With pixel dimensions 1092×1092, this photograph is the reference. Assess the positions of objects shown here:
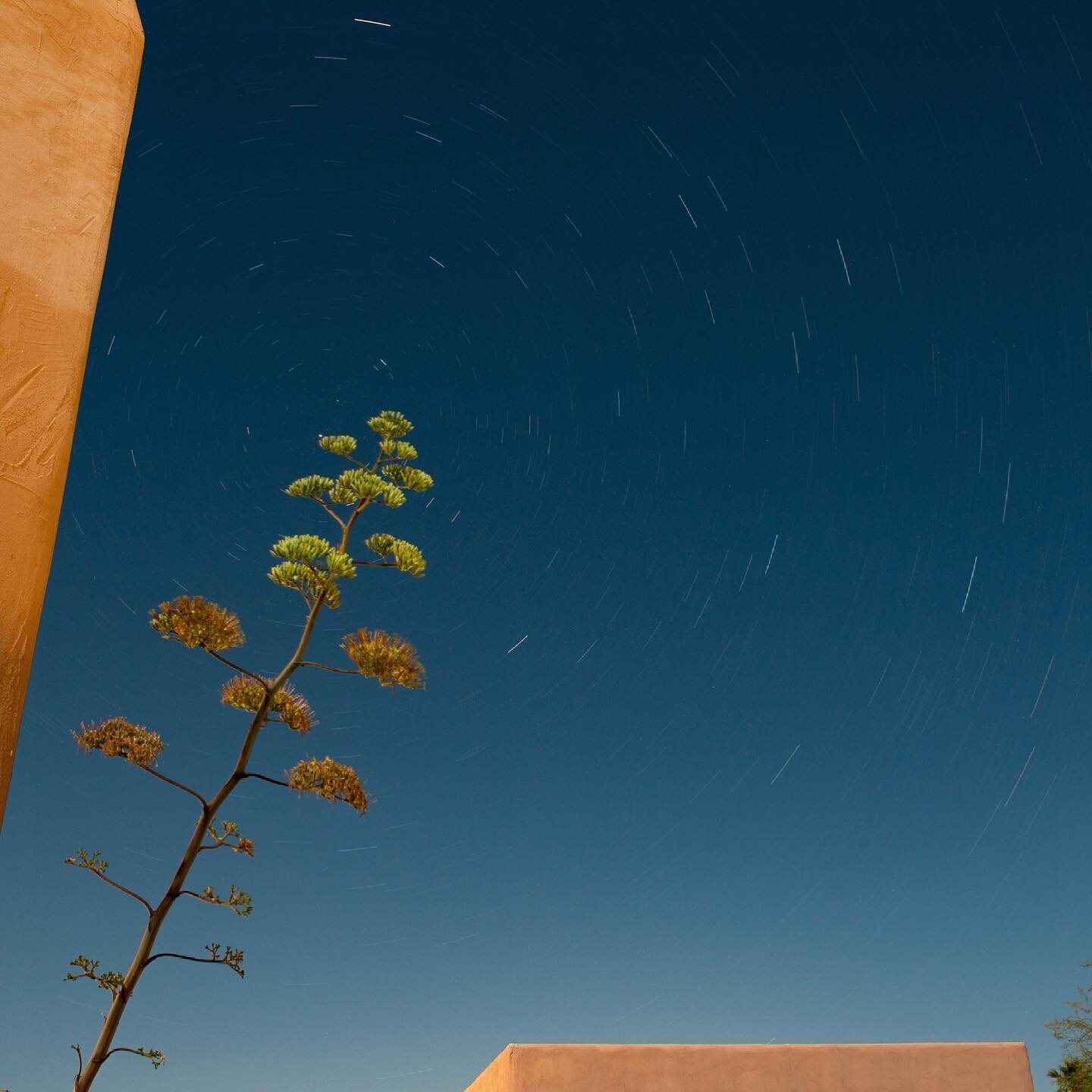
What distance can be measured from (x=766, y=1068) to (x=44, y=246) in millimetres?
7509

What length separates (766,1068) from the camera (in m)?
7.26

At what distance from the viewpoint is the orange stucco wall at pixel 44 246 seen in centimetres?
137

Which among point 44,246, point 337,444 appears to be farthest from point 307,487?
point 44,246

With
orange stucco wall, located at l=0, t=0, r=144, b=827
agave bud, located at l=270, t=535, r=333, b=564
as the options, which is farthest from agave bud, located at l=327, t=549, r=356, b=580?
orange stucco wall, located at l=0, t=0, r=144, b=827

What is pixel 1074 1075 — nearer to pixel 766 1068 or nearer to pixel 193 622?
pixel 766 1068

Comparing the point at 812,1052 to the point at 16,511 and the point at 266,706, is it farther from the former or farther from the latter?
the point at 16,511

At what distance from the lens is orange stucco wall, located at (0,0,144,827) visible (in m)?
1.37

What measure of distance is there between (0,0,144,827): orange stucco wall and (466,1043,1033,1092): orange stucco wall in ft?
21.4

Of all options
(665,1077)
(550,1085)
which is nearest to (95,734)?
(550,1085)

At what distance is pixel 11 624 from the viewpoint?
134 cm

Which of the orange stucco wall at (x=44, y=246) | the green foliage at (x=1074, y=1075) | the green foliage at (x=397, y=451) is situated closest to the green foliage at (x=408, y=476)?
the green foliage at (x=397, y=451)

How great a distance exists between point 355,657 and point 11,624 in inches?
143

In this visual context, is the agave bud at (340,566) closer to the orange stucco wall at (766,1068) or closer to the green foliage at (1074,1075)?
the orange stucco wall at (766,1068)

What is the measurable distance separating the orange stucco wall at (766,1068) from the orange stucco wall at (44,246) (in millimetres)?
6530
